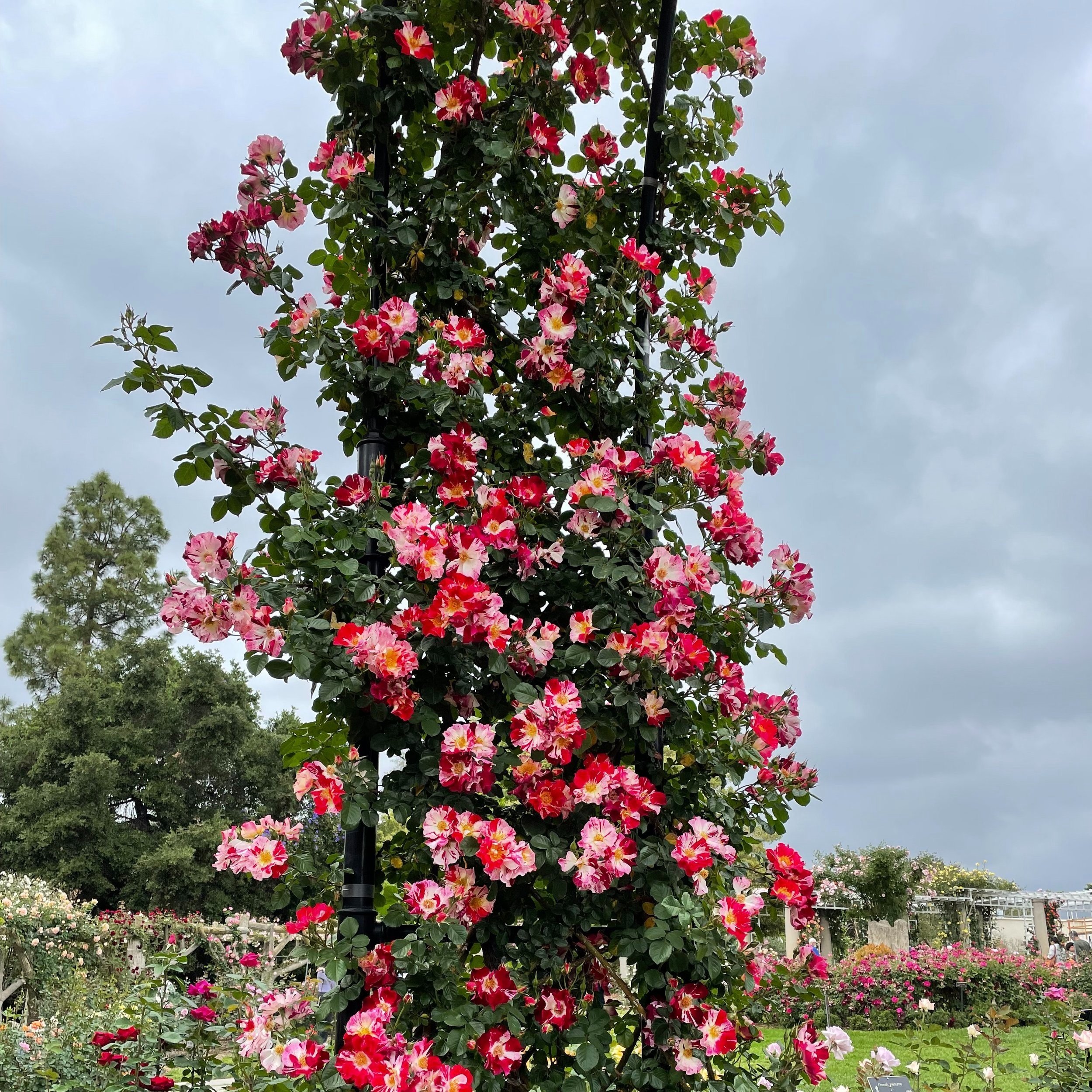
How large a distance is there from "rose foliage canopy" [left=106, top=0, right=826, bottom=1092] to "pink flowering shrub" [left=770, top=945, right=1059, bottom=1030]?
28.9 ft

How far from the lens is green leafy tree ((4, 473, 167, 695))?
20516 mm

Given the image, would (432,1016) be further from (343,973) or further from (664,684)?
(664,684)

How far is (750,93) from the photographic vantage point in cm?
230

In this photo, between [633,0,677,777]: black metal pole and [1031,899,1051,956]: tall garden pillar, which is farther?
[1031,899,1051,956]: tall garden pillar

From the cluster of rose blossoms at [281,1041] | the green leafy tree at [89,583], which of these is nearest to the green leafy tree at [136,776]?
the green leafy tree at [89,583]

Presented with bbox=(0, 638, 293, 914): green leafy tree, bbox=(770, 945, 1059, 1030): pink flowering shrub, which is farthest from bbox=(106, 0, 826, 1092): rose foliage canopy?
bbox=(0, 638, 293, 914): green leafy tree

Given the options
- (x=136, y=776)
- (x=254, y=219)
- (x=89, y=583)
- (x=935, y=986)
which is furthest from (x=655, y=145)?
(x=89, y=583)

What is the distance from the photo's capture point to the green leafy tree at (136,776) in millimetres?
17156

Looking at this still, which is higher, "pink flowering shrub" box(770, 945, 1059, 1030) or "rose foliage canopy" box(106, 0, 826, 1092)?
"rose foliage canopy" box(106, 0, 826, 1092)

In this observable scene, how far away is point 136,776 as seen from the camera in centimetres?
1884

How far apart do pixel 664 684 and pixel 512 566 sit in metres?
0.36

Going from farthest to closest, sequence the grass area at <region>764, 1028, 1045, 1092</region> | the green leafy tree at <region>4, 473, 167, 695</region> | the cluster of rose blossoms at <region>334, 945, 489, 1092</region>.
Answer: the green leafy tree at <region>4, 473, 167, 695</region> < the grass area at <region>764, 1028, 1045, 1092</region> < the cluster of rose blossoms at <region>334, 945, 489, 1092</region>

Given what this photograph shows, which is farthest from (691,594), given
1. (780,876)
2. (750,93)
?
→ (750,93)

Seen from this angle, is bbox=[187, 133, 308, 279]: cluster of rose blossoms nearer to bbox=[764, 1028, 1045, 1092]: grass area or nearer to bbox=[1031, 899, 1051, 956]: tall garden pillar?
bbox=[764, 1028, 1045, 1092]: grass area
